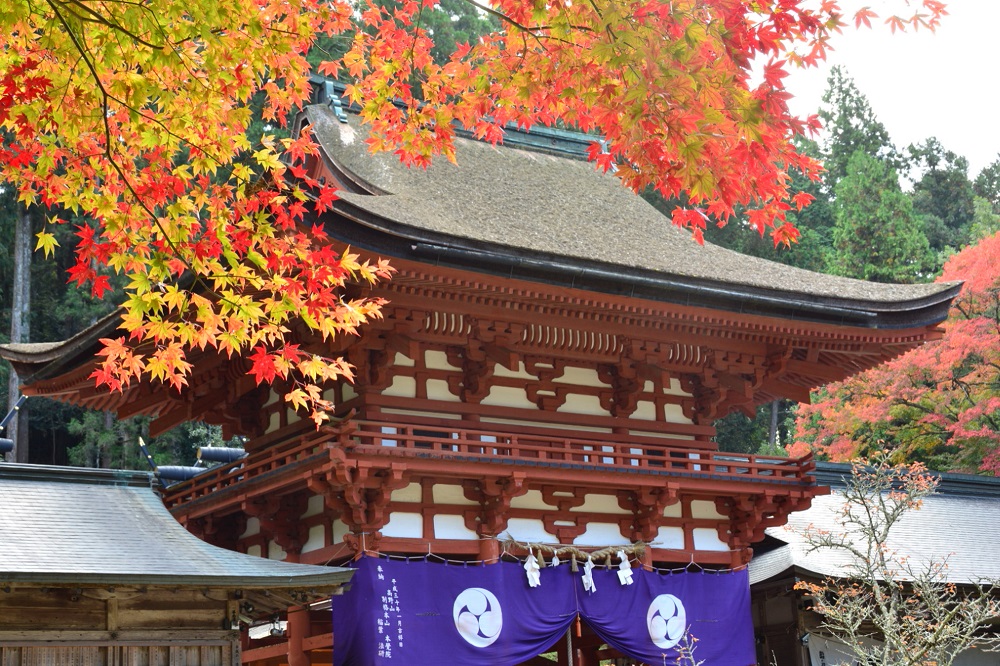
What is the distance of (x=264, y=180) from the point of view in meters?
9.33

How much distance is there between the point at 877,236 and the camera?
125ft

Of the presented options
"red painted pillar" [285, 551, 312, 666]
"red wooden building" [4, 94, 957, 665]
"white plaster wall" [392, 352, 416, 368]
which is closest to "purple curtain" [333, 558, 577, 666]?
"red wooden building" [4, 94, 957, 665]

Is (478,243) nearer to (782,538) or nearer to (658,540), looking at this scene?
(658,540)

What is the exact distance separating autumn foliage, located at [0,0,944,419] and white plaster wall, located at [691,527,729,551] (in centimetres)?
805

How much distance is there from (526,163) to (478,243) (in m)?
6.34

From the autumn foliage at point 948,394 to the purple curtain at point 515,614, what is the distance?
38.8 ft

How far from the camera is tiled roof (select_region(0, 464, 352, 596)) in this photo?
1112cm

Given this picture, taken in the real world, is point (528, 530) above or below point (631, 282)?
below

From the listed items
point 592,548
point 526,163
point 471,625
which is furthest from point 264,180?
point 526,163

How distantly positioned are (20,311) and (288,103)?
22.6 meters

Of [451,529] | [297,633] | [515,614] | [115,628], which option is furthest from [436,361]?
[115,628]

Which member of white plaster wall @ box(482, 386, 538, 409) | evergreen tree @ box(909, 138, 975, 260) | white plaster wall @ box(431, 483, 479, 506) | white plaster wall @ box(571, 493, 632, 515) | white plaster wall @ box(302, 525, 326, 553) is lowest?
white plaster wall @ box(302, 525, 326, 553)

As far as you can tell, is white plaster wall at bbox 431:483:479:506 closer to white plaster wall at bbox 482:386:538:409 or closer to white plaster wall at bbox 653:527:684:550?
white plaster wall at bbox 482:386:538:409

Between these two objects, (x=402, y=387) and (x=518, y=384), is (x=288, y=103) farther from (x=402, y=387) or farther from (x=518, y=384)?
(x=518, y=384)
